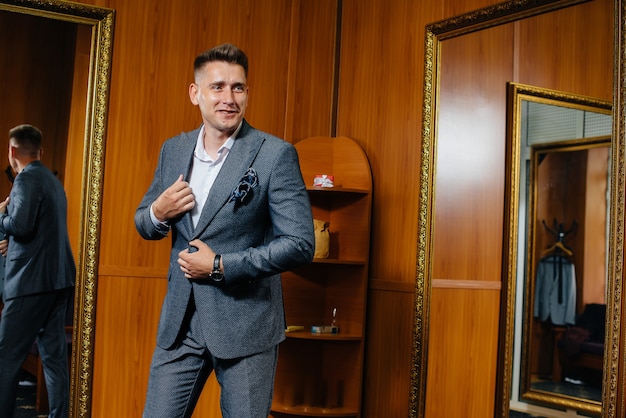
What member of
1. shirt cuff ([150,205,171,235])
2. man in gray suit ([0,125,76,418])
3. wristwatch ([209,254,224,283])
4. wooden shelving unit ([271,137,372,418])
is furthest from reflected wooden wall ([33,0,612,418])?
wristwatch ([209,254,224,283])

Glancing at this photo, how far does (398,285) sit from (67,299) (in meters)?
1.73

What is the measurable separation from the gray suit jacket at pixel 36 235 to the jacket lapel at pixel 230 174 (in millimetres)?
1588

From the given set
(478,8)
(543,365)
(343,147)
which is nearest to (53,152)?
(343,147)

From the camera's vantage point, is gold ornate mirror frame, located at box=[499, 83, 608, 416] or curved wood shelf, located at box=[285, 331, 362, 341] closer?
gold ornate mirror frame, located at box=[499, 83, 608, 416]

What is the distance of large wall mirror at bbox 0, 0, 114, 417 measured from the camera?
3670mm

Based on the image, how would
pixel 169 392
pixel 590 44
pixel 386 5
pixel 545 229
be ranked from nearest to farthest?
pixel 169 392
pixel 590 44
pixel 545 229
pixel 386 5

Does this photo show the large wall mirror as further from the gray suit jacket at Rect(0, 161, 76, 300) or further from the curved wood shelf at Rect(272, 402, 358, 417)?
the curved wood shelf at Rect(272, 402, 358, 417)

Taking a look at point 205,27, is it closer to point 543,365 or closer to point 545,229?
point 545,229

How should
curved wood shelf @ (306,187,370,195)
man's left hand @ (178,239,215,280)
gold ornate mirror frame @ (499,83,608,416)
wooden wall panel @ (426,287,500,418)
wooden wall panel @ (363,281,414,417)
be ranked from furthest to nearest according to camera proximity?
curved wood shelf @ (306,187,370,195) → wooden wall panel @ (363,281,414,417) → wooden wall panel @ (426,287,500,418) → gold ornate mirror frame @ (499,83,608,416) → man's left hand @ (178,239,215,280)

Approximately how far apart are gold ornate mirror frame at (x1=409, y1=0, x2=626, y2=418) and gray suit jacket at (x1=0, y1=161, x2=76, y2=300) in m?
1.81

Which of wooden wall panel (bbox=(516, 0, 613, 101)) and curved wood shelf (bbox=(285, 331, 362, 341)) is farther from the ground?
wooden wall panel (bbox=(516, 0, 613, 101))

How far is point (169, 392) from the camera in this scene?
93.0 inches

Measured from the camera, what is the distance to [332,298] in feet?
14.4

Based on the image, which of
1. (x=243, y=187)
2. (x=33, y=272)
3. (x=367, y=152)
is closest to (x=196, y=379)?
(x=243, y=187)
